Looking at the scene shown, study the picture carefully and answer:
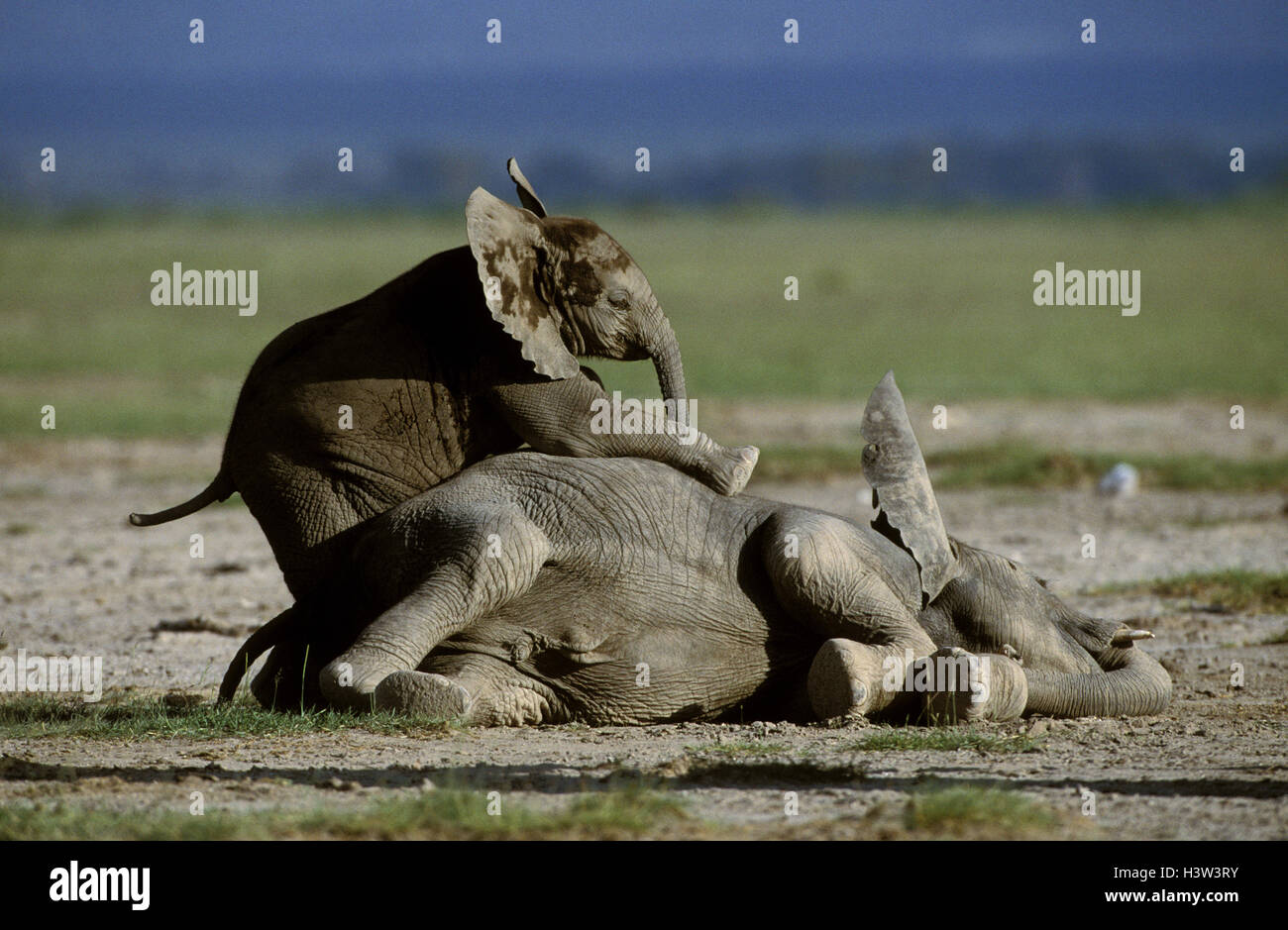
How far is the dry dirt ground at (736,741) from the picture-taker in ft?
19.6

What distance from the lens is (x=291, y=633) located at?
294 inches

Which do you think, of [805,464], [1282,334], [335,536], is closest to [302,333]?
[335,536]

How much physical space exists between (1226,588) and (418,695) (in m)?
5.80

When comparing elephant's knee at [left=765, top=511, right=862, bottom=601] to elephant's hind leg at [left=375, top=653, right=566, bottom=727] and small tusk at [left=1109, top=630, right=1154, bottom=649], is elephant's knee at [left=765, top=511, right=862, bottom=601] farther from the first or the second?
small tusk at [left=1109, top=630, right=1154, bottom=649]

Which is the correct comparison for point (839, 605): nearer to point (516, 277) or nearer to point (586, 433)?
point (586, 433)

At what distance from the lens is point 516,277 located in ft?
24.7

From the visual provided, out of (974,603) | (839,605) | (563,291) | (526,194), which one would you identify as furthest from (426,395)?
(974,603)

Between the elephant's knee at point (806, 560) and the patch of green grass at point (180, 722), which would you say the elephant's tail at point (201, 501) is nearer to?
the patch of green grass at point (180, 722)

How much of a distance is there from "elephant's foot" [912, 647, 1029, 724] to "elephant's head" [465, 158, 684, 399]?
1641mm

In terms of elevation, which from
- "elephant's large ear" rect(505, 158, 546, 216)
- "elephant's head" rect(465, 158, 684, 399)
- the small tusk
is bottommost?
the small tusk

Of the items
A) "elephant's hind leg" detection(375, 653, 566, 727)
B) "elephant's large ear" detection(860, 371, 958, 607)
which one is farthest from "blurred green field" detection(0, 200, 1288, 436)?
"elephant's large ear" detection(860, 371, 958, 607)

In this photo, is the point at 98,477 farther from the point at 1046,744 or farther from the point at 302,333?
the point at 1046,744

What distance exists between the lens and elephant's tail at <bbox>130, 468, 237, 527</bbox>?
774 cm

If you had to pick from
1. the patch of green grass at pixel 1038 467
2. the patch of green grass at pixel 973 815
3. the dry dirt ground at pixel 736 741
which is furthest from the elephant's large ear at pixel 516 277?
the patch of green grass at pixel 1038 467
